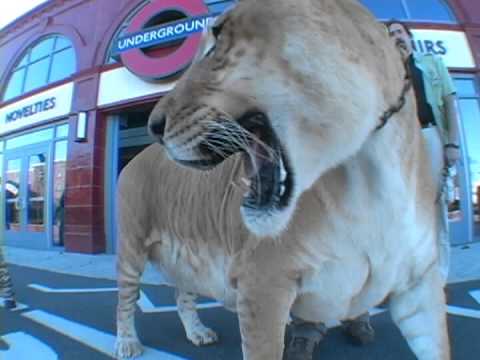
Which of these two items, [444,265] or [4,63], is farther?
[4,63]

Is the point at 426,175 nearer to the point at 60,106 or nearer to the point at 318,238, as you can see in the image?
the point at 318,238

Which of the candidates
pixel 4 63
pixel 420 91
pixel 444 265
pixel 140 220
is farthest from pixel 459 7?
pixel 4 63

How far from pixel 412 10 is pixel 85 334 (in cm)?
829

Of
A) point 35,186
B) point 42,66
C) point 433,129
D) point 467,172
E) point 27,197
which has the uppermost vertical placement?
point 42,66

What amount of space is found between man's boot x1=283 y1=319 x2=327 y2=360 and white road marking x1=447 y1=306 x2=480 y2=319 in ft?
4.64

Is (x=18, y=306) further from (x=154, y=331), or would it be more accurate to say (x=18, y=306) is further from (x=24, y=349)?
(x=154, y=331)

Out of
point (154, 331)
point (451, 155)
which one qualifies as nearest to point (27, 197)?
point (154, 331)

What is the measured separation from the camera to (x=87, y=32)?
404 inches

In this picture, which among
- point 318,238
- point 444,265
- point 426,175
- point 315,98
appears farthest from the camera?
point 444,265

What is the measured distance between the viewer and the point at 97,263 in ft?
24.7

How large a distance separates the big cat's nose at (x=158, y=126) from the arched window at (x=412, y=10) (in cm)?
799

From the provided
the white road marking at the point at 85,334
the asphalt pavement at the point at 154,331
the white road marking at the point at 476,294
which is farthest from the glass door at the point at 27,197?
the white road marking at the point at 476,294

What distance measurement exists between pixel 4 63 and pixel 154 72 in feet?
26.2

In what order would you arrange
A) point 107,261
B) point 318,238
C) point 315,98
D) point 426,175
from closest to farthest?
point 315,98 → point 318,238 → point 426,175 → point 107,261
